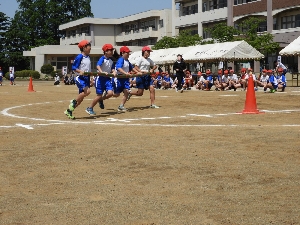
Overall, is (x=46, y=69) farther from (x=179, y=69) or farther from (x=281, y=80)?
(x=281, y=80)

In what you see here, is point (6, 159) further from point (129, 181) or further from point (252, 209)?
point (252, 209)

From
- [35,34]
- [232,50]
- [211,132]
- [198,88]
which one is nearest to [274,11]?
[232,50]

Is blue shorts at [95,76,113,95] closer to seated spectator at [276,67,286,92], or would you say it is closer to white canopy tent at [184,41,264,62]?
seated spectator at [276,67,286,92]

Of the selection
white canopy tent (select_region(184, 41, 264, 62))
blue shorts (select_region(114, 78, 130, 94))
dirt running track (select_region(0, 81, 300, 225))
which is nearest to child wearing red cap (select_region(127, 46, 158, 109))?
blue shorts (select_region(114, 78, 130, 94))

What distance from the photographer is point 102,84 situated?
14.3 metres

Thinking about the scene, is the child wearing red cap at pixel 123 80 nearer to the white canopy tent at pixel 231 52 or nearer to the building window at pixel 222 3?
the white canopy tent at pixel 231 52

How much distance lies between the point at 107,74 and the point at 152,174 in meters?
8.16

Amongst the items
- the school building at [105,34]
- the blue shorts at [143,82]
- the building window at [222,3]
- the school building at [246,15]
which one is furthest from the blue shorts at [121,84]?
the school building at [105,34]

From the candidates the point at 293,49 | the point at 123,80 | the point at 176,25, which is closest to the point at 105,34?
the point at 176,25

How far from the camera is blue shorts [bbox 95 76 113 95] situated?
1416 cm

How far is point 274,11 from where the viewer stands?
186 ft

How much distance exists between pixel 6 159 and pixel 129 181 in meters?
2.27

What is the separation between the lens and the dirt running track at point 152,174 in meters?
4.60

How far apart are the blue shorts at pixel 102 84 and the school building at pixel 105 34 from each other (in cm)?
7000
